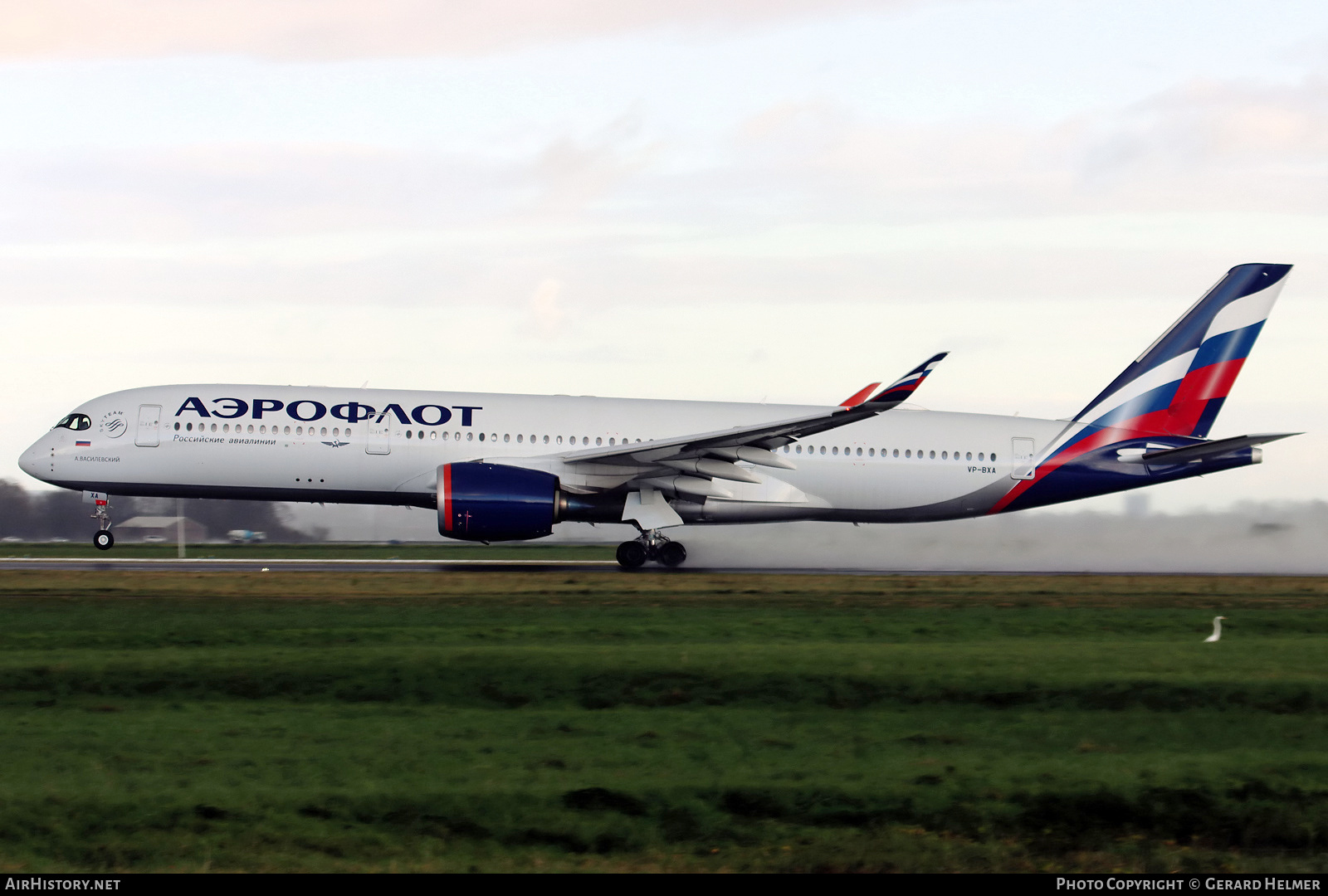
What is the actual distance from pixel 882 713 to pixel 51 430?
75.4ft

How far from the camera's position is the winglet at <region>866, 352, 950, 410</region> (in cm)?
2595

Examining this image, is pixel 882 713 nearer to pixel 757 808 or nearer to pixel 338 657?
pixel 757 808

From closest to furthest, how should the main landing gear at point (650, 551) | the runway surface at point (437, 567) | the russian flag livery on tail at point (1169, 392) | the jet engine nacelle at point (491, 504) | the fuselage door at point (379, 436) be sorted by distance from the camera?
the jet engine nacelle at point (491, 504) < the runway surface at point (437, 567) < the fuselage door at point (379, 436) < the main landing gear at point (650, 551) < the russian flag livery on tail at point (1169, 392)

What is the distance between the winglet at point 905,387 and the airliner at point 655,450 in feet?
0.18

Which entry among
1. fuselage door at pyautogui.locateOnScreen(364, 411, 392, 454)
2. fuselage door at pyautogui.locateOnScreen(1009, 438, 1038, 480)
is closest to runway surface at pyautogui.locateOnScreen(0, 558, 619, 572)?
fuselage door at pyautogui.locateOnScreen(364, 411, 392, 454)

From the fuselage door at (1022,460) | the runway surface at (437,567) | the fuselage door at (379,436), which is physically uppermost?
the fuselage door at (379,436)

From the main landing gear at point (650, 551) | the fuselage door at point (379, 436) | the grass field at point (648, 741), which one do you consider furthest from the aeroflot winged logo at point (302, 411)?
the grass field at point (648, 741)

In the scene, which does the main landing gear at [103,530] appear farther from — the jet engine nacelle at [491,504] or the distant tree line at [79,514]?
the distant tree line at [79,514]

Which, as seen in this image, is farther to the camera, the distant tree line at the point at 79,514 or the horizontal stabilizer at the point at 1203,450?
the distant tree line at the point at 79,514

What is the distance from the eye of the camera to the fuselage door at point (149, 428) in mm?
27641

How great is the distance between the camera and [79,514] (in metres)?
61.6
